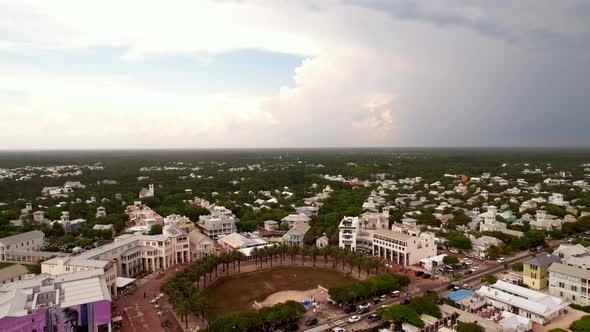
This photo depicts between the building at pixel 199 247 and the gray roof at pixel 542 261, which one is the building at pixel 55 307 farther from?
the gray roof at pixel 542 261

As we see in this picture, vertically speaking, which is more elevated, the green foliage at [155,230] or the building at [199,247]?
the green foliage at [155,230]

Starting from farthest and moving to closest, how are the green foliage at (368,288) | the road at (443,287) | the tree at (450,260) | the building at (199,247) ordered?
the building at (199,247) < the tree at (450,260) < the green foliage at (368,288) < the road at (443,287)

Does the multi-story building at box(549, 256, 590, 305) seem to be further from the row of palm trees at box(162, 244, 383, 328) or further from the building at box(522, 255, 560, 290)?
the row of palm trees at box(162, 244, 383, 328)

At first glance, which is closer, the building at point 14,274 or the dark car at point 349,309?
the dark car at point 349,309

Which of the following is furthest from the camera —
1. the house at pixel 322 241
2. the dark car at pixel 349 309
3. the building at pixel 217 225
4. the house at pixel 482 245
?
the building at pixel 217 225

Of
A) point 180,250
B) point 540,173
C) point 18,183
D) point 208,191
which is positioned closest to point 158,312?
point 180,250

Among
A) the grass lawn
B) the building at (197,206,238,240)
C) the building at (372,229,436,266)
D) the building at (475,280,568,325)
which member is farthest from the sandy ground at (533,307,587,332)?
the building at (197,206,238,240)

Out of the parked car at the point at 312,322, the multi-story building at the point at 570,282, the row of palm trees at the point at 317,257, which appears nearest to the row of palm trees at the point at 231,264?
the row of palm trees at the point at 317,257
